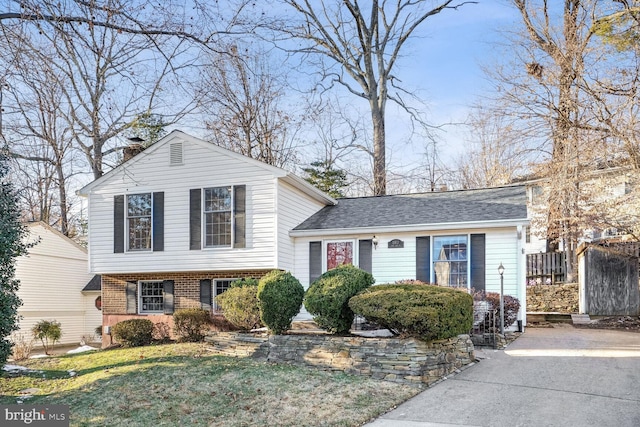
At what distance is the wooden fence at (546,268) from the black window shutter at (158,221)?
44.8 feet

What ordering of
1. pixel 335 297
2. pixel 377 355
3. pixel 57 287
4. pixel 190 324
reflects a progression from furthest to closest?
pixel 57 287
pixel 190 324
pixel 335 297
pixel 377 355

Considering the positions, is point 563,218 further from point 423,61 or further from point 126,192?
point 126,192

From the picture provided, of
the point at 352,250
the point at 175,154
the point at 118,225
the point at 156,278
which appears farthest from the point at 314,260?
the point at 118,225

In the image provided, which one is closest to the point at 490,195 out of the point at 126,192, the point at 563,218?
the point at 563,218

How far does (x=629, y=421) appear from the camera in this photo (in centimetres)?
658

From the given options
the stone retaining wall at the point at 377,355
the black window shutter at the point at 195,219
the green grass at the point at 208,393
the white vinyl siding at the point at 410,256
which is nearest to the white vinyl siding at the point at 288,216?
the white vinyl siding at the point at 410,256

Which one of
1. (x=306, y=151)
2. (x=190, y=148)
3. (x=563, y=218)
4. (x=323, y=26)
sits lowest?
(x=563, y=218)

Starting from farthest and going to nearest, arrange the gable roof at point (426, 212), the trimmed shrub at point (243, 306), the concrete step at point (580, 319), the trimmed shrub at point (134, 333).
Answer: the concrete step at point (580, 319), the trimmed shrub at point (134, 333), the gable roof at point (426, 212), the trimmed shrub at point (243, 306)

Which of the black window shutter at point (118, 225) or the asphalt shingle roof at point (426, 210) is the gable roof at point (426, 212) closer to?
the asphalt shingle roof at point (426, 210)

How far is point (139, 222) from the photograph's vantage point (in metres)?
15.5

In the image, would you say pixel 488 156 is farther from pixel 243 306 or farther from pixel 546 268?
pixel 243 306

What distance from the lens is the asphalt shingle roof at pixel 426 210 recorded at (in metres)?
13.9

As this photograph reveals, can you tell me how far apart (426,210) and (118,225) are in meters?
8.78

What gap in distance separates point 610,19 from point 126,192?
13.8 m
